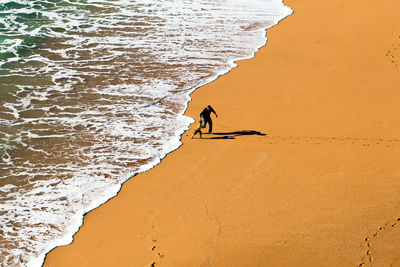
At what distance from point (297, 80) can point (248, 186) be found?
7660mm

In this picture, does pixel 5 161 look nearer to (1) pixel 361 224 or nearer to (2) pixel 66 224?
(2) pixel 66 224

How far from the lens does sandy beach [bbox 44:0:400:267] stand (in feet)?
30.1

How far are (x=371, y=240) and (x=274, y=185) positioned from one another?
2.70 m

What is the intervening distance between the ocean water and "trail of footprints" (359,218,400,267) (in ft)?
19.0

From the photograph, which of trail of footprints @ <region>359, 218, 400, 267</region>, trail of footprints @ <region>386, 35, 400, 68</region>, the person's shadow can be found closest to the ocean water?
the person's shadow

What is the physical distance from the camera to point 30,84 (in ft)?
58.9

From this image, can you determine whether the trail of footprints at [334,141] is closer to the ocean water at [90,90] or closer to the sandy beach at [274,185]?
the sandy beach at [274,185]

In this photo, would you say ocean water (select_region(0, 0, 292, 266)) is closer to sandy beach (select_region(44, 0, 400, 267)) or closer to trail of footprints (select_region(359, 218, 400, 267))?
sandy beach (select_region(44, 0, 400, 267))

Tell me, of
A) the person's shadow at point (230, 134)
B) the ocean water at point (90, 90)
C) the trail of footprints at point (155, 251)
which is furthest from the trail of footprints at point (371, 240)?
the ocean water at point (90, 90)

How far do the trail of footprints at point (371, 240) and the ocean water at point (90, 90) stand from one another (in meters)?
5.80

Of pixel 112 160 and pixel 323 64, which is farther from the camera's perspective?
pixel 323 64

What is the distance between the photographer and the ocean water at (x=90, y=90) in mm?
11281

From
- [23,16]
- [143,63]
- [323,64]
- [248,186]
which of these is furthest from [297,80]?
[23,16]

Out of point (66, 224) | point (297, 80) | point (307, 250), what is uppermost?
point (297, 80)
